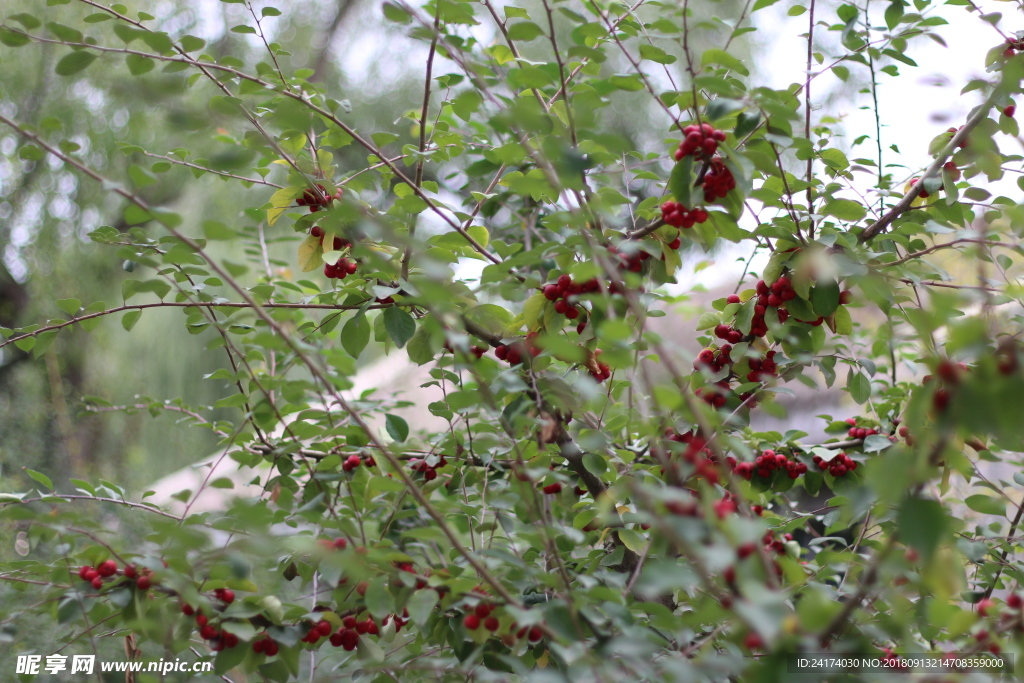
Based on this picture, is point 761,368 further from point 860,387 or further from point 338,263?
point 338,263

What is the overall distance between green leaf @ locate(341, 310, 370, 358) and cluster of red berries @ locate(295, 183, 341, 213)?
0.16m

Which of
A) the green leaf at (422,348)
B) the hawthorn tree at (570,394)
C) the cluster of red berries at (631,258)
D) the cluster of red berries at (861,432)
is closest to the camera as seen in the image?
the hawthorn tree at (570,394)

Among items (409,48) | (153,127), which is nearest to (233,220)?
(153,127)

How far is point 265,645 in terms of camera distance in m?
0.73

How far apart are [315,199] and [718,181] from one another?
527mm

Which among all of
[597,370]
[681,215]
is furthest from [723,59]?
[597,370]

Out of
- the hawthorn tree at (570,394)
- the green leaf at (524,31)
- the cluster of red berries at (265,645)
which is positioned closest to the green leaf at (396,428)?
the hawthorn tree at (570,394)

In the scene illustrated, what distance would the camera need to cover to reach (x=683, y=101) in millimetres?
727

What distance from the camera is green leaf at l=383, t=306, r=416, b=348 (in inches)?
32.8

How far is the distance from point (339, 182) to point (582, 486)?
1.89 ft

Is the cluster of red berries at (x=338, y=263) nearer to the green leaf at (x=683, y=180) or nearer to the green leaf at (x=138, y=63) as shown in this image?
the green leaf at (x=138, y=63)

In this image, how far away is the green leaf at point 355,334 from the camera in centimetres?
88

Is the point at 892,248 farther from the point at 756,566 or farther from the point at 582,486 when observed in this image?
the point at 756,566

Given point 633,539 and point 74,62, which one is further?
point 633,539
